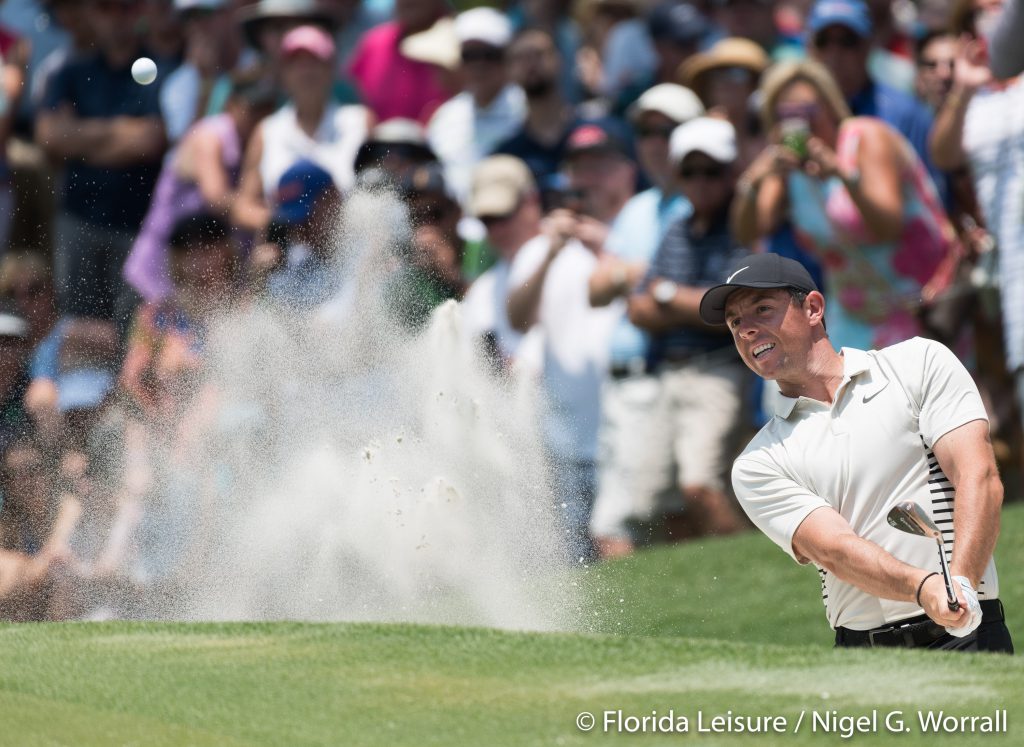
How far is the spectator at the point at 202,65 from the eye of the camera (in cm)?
1136

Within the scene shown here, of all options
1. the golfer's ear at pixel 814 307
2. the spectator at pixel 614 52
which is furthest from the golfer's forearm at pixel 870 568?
the spectator at pixel 614 52

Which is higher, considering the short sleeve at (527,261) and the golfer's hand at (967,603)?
A: the golfer's hand at (967,603)

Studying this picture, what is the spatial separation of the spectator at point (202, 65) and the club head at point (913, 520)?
7029 millimetres

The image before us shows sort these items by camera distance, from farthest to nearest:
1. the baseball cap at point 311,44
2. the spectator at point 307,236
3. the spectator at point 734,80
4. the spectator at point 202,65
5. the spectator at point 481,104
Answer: the spectator at point 202,65
the spectator at point 481,104
the baseball cap at point 311,44
the spectator at point 734,80
the spectator at point 307,236

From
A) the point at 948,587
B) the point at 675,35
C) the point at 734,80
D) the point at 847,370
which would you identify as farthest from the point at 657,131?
the point at 948,587

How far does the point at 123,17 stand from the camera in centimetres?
1087

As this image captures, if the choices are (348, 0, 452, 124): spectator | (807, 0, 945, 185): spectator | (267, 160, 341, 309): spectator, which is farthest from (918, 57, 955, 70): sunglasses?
(267, 160, 341, 309): spectator

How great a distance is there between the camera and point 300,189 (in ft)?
32.5

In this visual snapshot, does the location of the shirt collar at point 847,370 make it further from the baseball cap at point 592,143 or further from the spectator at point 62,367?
the baseball cap at point 592,143

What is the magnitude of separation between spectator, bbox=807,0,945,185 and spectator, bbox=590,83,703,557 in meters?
1.00

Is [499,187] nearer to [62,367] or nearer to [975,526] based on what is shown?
[62,367]

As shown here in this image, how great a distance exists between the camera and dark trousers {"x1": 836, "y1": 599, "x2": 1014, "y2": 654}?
5223mm

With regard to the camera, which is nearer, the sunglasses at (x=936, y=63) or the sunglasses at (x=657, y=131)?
the sunglasses at (x=936, y=63)

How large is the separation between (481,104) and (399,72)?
0.69m
